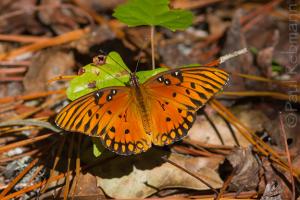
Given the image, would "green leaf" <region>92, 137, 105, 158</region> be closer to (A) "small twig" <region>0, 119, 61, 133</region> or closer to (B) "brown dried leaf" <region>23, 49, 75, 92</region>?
(A) "small twig" <region>0, 119, 61, 133</region>

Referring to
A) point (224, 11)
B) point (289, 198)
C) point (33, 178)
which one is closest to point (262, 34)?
point (224, 11)

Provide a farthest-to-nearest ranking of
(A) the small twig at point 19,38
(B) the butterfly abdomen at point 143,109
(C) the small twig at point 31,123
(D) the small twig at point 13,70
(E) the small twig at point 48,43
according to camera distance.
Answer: (A) the small twig at point 19,38
(E) the small twig at point 48,43
(D) the small twig at point 13,70
(C) the small twig at point 31,123
(B) the butterfly abdomen at point 143,109

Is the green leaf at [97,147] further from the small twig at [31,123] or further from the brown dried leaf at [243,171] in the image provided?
the brown dried leaf at [243,171]

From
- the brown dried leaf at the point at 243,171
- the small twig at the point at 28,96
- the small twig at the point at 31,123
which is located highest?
the small twig at the point at 28,96

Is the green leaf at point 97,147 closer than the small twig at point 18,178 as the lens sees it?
Yes

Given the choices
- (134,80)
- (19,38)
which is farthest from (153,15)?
(19,38)

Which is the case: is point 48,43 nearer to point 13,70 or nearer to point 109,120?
point 13,70

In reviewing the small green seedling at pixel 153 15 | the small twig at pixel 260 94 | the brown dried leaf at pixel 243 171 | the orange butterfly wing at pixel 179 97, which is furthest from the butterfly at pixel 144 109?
the small twig at pixel 260 94

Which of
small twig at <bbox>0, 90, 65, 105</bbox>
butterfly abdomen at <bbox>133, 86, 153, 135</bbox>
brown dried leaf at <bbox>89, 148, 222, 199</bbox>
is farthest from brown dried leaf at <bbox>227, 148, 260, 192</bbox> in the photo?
small twig at <bbox>0, 90, 65, 105</bbox>
